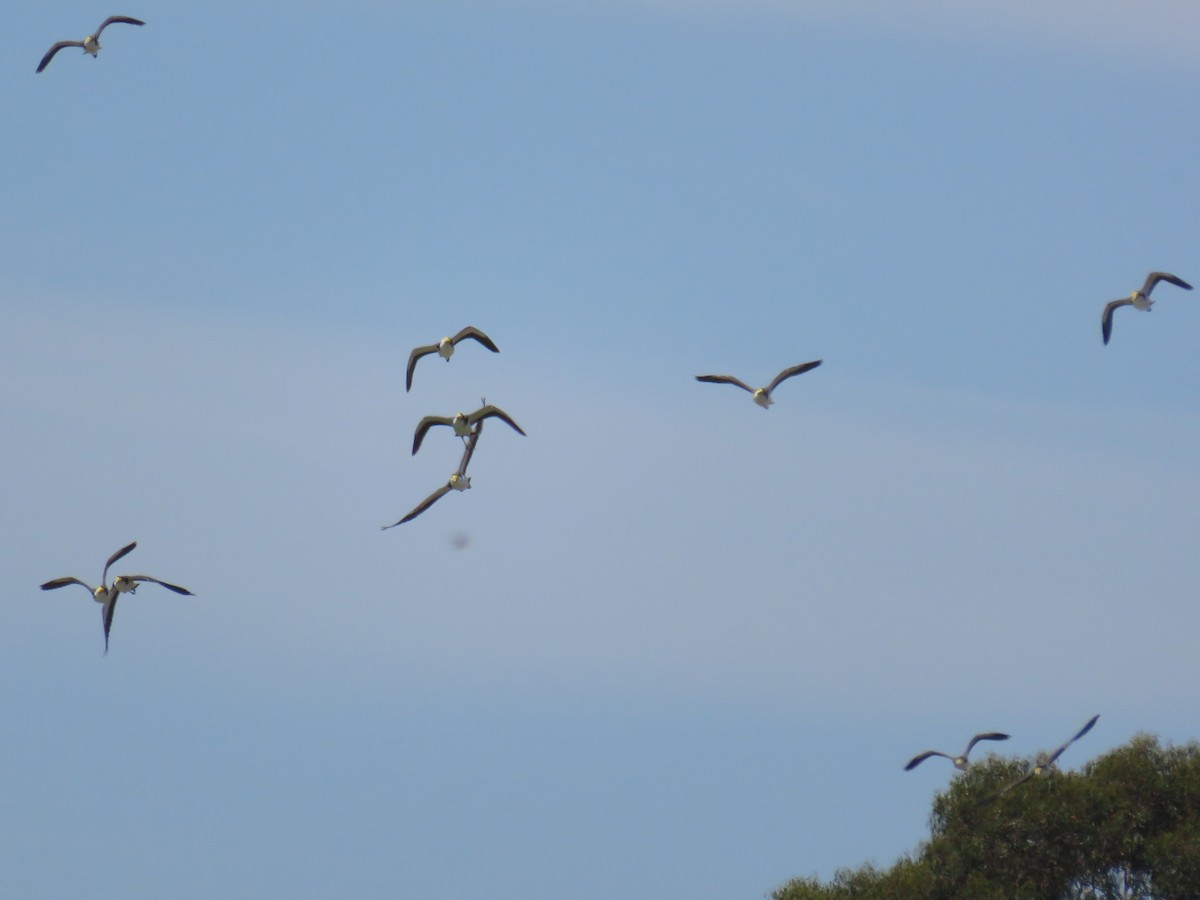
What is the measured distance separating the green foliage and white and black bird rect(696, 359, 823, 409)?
527 inches

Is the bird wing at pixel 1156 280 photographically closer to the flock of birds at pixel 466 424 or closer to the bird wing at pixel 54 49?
the flock of birds at pixel 466 424

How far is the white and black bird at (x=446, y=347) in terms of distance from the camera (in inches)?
2128

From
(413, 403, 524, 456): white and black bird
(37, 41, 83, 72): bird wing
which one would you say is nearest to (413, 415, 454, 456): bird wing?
(413, 403, 524, 456): white and black bird

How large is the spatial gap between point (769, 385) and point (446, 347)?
839cm

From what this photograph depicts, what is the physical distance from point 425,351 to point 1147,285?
1690 cm

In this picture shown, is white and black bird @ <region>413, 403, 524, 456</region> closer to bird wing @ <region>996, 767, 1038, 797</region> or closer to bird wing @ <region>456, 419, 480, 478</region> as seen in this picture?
bird wing @ <region>456, 419, 480, 478</region>

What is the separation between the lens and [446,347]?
2179 inches

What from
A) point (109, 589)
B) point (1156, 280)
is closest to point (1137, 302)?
point (1156, 280)

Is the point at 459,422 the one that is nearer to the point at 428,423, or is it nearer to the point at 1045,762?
the point at 428,423

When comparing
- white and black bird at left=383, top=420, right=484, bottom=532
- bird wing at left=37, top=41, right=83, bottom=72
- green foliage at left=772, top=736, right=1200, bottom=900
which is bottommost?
green foliage at left=772, top=736, right=1200, bottom=900

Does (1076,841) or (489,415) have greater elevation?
(489,415)

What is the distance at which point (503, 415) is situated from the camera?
171 ft

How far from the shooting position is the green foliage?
6581 centimetres

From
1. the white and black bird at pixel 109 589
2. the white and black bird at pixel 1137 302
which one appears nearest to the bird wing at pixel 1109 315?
the white and black bird at pixel 1137 302
